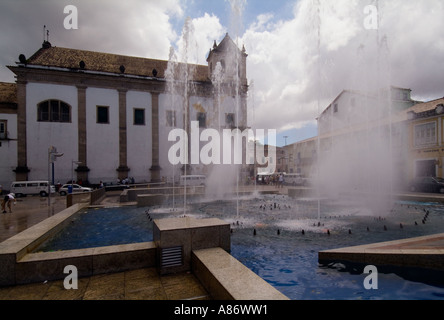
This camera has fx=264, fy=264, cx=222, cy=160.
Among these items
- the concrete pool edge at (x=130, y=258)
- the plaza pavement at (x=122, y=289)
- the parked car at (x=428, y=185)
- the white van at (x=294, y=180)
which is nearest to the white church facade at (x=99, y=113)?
the white van at (x=294, y=180)

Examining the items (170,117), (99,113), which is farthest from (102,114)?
(170,117)

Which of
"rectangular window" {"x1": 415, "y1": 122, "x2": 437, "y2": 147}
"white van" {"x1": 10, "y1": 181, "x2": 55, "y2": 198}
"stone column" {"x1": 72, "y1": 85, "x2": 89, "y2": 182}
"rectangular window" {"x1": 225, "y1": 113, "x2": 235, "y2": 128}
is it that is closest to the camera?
"white van" {"x1": 10, "y1": 181, "x2": 55, "y2": 198}

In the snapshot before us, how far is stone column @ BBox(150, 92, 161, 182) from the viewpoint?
1153 inches

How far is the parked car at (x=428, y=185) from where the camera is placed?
20531 mm

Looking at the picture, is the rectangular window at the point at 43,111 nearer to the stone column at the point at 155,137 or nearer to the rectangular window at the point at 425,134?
the stone column at the point at 155,137

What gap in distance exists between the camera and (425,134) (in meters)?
24.5

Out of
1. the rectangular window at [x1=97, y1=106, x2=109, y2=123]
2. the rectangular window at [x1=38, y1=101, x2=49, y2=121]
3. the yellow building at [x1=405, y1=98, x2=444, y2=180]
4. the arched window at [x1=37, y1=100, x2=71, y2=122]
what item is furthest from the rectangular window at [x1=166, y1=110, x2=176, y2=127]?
the yellow building at [x1=405, y1=98, x2=444, y2=180]

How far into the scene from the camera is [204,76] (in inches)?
1362

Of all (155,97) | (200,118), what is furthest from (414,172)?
(155,97)

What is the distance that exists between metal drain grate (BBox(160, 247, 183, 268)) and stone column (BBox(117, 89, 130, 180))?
25.7m

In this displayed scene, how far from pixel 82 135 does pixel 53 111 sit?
140 inches

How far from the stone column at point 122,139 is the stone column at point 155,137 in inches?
111

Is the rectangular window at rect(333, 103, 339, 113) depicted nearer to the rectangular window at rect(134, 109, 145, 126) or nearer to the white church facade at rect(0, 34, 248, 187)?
the white church facade at rect(0, 34, 248, 187)
